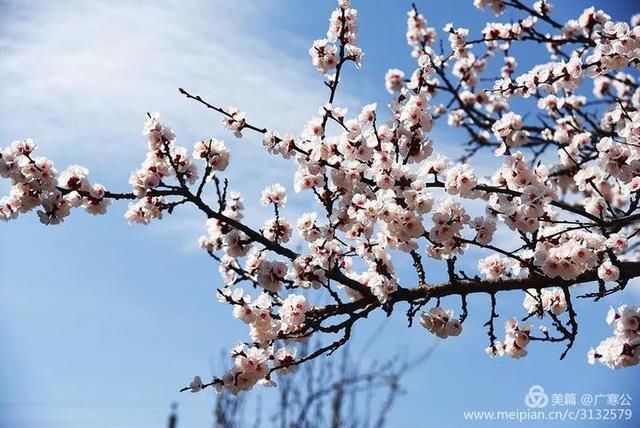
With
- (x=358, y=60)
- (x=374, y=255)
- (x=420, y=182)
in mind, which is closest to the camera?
(x=420, y=182)

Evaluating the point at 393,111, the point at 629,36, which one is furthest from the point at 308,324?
the point at 629,36

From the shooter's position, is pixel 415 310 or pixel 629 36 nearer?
pixel 415 310

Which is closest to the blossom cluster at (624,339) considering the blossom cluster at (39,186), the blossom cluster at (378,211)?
the blossom cluster at (378,211)

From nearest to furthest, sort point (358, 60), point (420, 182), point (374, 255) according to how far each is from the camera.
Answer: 1. point (420, 182)
2. point (374, 255)
3. point (358, 60)

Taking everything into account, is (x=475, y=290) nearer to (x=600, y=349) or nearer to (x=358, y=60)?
(x=600, y=349)

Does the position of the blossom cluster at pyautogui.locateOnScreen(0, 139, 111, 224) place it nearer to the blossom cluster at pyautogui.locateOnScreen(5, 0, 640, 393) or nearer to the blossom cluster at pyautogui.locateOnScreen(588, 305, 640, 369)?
the blossom cluster at pyautogui.locateOnScreen(5, 0, 640, 393)

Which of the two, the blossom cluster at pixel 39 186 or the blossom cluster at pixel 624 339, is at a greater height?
the blossom cluster at pixel 39 186

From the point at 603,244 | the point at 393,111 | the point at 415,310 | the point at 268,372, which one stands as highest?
the point at 393,111

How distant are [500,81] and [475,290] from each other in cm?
167

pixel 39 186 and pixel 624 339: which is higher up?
pixel 39 186

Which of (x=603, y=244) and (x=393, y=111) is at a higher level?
(x=393, y=111)

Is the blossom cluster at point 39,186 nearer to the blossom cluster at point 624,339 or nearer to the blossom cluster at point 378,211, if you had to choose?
the blossom cluster at point 378,211

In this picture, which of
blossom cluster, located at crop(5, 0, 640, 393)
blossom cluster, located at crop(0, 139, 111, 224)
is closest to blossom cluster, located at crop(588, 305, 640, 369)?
blossom cluster, located at crop(5, 0, 640, 393)

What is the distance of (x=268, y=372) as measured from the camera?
4.81 m
